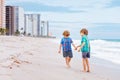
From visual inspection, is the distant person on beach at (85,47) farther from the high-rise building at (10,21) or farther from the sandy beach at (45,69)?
the high-rise building at (10,21)

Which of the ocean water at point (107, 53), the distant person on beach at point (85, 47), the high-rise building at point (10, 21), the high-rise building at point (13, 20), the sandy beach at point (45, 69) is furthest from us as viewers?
the high-rise building at point (13, 20)

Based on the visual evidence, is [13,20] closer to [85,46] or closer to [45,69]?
[85,46]

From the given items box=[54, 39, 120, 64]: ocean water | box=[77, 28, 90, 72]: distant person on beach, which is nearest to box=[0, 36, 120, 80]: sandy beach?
box=[77, 28, 90, 72]: distant person on beach

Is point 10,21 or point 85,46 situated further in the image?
point 10,21

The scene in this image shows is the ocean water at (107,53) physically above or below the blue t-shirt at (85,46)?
below

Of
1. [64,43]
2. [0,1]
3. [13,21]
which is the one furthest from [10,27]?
[64,43]

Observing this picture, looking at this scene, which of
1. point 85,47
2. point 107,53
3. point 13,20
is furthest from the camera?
point 13,20

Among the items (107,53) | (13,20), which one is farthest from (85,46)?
(13,20)

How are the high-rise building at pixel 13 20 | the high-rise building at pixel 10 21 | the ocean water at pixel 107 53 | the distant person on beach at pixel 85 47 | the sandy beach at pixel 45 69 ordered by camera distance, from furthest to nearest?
the high-rise building at pixel 13 20 < the high-rise building at pixel 10 21 < the ocean water at pixel 107 53 < the distant person on beach at pixel 85 47 < the sandy beach at pixel 45 69

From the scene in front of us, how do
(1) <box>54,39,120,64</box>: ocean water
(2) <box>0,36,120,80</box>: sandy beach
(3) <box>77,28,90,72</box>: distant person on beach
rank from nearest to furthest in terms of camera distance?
1. (2) <box>0,36,120,80</box>: sandy beach
2. (3) <box>77,28,90,72</box>: distant person on beach
3. (1) <box>54,39,120,64</box>: ocean water

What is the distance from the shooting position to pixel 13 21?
183000 mm

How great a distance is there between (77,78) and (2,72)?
2016mm

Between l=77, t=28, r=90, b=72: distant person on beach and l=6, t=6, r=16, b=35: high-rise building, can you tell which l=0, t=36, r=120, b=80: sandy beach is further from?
l=6, t=6, r=16, b=35: high-rise building

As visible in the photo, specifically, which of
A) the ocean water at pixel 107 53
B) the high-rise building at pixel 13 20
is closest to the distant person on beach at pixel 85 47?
the ocean water at pixel 107 53
